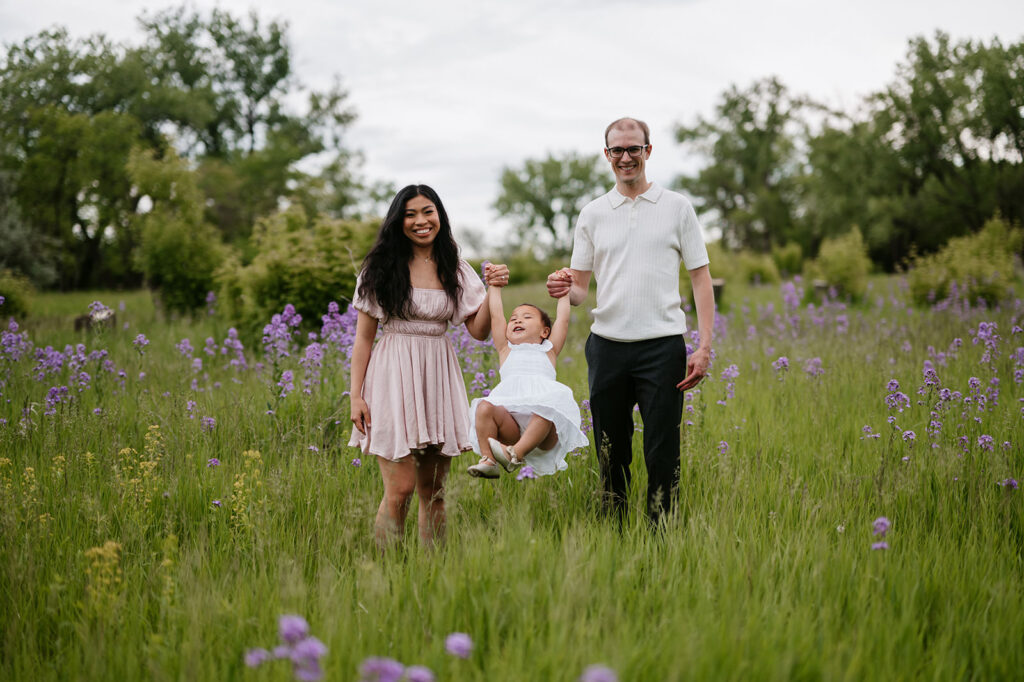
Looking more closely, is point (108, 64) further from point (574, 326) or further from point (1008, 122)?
point (1008, 122)

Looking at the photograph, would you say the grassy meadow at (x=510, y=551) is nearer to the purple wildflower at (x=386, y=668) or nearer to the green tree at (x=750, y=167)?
the purple wildflower at (x=386, y=668)

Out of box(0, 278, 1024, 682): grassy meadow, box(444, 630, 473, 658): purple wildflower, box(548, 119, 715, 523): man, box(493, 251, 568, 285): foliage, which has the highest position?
box(493, 251, 568, 285): foliage

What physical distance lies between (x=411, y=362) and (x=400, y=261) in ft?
1.85

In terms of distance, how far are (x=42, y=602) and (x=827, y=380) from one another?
21.0 feet

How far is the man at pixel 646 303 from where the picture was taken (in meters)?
3.55

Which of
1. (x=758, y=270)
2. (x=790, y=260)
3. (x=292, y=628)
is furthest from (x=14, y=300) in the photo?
(x=790, y=260)

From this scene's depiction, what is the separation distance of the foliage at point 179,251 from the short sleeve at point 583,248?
39.0 ft

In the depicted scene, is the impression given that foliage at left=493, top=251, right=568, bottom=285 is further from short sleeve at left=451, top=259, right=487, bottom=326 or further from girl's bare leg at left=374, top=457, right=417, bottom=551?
girl's bare leg at left=374, top=457, right=417, bottom=551

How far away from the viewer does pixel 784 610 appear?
8.08ft

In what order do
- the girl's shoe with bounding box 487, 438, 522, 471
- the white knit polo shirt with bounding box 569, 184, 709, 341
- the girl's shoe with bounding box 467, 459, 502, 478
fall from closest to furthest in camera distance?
the girl's shoe with bounding box 467, 459, 502, 478 → the girl's shoe with bounding box 487, 438, 522, 471 → the white knit polo shirt with bounding box 569, 184, 709, 341

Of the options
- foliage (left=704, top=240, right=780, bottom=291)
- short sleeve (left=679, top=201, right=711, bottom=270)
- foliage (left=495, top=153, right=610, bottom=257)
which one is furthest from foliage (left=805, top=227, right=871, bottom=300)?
foliage (left=495, top=153, right=610, bottom=257)

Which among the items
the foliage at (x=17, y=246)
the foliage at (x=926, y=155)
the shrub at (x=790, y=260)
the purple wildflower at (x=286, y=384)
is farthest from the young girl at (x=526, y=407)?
the foliage at (x=926, y=155)

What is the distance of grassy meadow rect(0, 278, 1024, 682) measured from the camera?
89.9 inches

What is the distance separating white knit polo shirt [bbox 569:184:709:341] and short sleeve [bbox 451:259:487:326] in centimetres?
68
